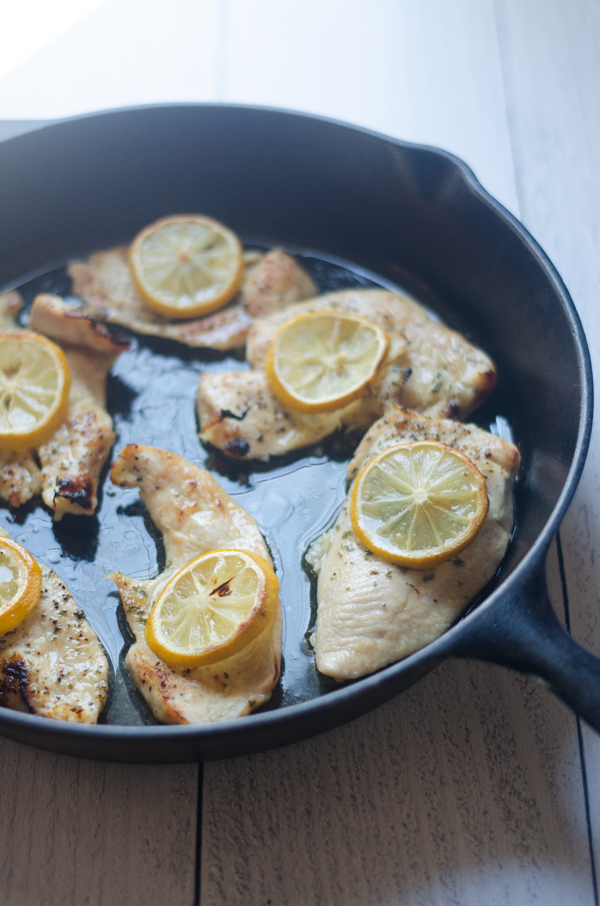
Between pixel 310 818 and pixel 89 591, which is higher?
pixel 89 591

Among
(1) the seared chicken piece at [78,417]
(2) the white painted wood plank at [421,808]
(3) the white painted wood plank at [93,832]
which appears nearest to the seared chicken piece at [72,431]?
(1) the seared chicken piece at [78,417]

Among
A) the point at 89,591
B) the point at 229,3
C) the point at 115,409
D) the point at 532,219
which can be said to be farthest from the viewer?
the point at 229,3

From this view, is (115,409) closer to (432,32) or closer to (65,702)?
(65,702)

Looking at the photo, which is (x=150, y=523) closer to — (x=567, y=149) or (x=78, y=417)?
(x=78, y=417)

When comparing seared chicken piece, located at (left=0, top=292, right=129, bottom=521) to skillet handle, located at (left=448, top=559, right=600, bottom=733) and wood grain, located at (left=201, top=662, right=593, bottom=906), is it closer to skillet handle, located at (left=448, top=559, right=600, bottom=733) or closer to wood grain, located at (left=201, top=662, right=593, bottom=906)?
wood grain, located at (left=201, top=662, right=593, bottom=906)

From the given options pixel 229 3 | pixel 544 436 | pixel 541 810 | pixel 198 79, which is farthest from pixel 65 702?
pixel 229 3

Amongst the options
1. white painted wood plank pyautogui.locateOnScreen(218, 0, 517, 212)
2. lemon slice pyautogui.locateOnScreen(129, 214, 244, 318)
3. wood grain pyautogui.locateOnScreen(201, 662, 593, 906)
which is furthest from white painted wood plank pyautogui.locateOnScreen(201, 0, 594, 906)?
white painted wood plank pyautogui.locateOnScreen(218, 0, 517, 212)
